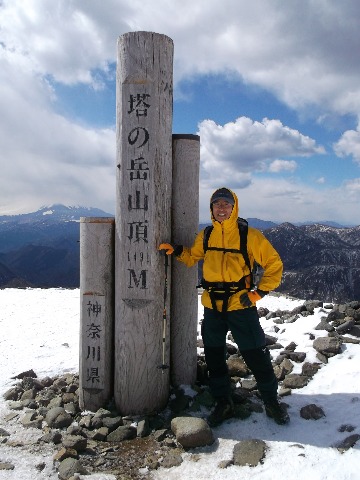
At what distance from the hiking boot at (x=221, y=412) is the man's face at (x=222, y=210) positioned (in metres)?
2.62

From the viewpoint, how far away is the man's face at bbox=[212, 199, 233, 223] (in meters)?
5.55

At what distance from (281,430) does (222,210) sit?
10.1 ft

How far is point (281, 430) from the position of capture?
537 cm

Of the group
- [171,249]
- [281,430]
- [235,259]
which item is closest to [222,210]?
[235,259]

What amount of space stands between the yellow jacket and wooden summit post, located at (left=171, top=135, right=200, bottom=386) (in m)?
0.88

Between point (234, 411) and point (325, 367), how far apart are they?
2136 millimetres

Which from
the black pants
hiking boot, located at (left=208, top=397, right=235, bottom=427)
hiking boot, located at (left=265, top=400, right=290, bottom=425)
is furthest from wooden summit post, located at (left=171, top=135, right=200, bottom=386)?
hiking boot, located at (left=265, top=400, right=290, bottom=425)

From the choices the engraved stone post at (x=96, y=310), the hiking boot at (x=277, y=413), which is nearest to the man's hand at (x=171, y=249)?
the engraved stone post at (x=96, y=310)

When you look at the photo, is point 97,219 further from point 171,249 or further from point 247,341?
point 247,341

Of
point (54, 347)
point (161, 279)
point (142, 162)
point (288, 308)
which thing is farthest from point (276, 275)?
point (288, 308)

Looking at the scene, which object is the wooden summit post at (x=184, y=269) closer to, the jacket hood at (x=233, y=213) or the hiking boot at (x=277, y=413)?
the jacket hood at (x=233, y=213)

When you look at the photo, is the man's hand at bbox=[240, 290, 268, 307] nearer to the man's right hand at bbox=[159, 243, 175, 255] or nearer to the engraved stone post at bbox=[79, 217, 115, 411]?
the man's right hand at bbox=[159, 243, 175, 255]

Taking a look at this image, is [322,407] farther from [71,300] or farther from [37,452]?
[71,300]

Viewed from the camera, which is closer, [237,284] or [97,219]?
[237,284]
